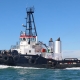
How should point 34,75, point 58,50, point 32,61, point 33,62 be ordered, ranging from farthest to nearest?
point 58,50 → point 33,62 → point 32,61 → point 34,75

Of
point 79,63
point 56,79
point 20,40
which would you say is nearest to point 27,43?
point 20,40

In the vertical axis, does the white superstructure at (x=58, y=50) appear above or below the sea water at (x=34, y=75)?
above

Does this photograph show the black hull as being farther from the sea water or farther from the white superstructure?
the white superstructure

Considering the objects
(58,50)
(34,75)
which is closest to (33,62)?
(58,50)

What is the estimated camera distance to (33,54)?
44.0 m

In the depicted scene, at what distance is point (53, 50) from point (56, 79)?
19.6m

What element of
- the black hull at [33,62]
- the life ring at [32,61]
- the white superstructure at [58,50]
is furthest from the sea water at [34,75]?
the white superstructure at [58,50]

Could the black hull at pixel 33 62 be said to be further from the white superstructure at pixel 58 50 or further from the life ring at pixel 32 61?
the white superstructure at pixel 58 50

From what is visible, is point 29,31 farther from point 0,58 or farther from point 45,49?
point 0,58

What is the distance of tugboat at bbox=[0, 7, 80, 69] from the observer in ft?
134

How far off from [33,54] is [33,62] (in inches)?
97.6

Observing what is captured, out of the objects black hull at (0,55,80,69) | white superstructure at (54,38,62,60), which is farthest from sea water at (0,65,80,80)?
white superstructure at (54,38,62,60)

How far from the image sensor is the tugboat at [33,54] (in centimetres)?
4088

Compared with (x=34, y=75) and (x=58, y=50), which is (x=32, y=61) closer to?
(x=58, y=50)
